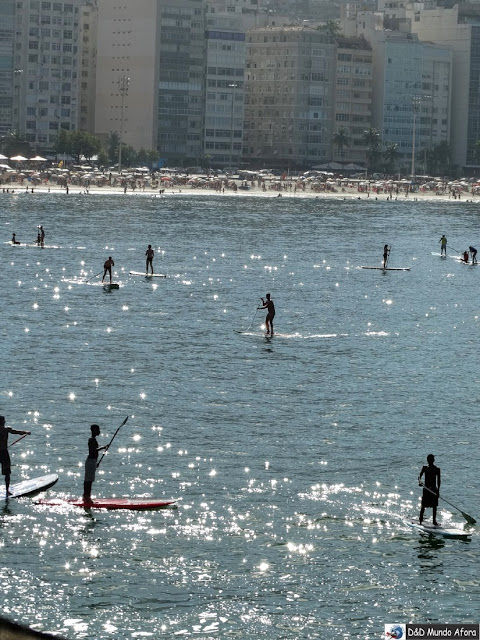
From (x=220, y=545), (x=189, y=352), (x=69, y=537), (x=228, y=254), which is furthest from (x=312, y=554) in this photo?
(x=228, y=254)

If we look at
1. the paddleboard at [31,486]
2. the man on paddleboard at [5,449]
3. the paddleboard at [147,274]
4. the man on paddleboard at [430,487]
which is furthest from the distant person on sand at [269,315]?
the man on paddleboard at [430,487]

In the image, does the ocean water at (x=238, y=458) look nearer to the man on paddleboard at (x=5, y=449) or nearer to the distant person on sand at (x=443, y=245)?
the man on paddleboard at (x=5, y=449)

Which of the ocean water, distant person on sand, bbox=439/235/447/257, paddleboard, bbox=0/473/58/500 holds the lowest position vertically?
the ocean water

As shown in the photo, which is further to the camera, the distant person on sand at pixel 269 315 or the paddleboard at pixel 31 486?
the distant person on sand at pixel 269 315

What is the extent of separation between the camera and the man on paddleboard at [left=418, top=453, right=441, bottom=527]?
4047cm

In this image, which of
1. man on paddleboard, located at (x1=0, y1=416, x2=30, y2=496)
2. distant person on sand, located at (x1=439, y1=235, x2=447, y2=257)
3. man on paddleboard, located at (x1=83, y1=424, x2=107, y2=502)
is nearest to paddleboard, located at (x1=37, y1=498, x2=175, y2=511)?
man on paddleboard, located at (x1=83, y1=424, x2=107, y2=502)

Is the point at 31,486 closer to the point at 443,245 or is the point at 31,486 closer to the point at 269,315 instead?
the point at 269,315

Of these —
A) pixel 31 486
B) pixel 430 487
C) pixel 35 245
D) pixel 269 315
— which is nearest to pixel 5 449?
pixel 31 486

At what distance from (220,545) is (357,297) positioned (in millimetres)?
68086

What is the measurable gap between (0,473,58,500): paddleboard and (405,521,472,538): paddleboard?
34.4 ft

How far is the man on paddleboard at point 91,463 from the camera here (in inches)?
1633

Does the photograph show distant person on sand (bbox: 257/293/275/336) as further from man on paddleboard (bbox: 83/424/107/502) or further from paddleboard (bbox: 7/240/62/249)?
paddleboard (bbox: 7/240/62/249)

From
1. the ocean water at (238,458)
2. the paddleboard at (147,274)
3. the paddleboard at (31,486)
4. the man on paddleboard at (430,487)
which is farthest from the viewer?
the paddleboard at (147,274)

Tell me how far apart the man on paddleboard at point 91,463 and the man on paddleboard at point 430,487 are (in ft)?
28.8
